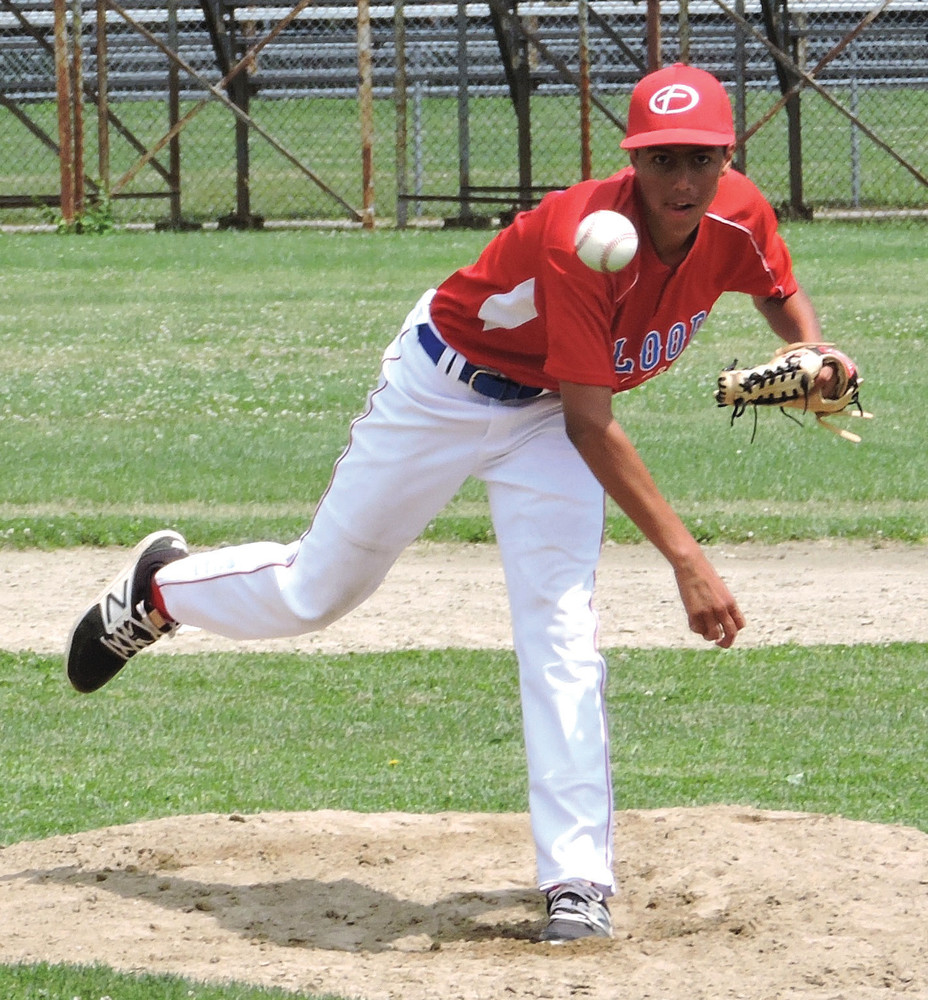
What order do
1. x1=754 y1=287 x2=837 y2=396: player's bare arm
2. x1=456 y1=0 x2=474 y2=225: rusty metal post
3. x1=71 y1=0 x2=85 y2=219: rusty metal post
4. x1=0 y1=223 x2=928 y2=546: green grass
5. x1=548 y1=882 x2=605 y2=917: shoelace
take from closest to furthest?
x1=548 y1=882 x2=605 y2=917: shoelace < x1=754 y1=287 x2=837 y2=396: player's bare arm < x1=0 y1=223 x2=928 y2=546: green grass < x1=71 y1=0 x2=85 y2=219: rusty metal post < x1=456 y1=0 x2=474 y2=225: rusty metal post

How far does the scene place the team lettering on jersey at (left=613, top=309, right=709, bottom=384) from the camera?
391 centimetres

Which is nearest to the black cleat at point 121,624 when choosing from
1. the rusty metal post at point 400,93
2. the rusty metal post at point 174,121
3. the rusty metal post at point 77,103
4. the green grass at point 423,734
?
the green grass at point 423,734

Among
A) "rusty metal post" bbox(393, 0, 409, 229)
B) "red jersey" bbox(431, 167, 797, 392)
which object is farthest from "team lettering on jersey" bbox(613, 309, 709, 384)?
"rusty metal post" bbox(393, 0, 409, 229)

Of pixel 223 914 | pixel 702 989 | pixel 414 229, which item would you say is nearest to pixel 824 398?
pixel 702 989

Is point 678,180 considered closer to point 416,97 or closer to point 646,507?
point 646,507

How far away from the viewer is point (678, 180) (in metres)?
3.63

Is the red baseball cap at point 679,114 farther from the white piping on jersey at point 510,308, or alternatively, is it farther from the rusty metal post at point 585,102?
the rusty metal post at point 585,102

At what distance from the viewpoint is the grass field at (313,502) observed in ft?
17.0

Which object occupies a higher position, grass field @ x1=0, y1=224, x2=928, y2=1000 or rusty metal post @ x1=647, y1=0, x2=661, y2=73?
rusty metal post @ x1=647, y1=0, x2=661, y2=73

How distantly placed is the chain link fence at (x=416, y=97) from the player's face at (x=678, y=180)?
13.0 metres

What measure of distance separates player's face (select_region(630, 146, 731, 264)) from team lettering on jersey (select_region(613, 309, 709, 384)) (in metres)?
0.29

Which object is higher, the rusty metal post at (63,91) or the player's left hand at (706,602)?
the rusty metal post at (63,91)

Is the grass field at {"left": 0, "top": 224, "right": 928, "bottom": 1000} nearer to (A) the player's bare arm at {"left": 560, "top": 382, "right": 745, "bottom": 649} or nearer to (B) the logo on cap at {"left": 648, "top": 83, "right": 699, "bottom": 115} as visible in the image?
(A) the player's bare arm at {"left": 560, "top": 382, "right": 745, "bottom": 649}

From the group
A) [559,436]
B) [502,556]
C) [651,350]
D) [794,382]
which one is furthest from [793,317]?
[502,556]
